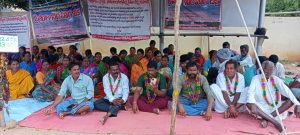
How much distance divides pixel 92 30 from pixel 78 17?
46 cm

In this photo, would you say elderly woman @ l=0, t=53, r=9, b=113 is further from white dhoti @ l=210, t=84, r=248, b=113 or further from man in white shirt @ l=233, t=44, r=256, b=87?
man in white shirt @ l=233, t=44, r=256, b=87

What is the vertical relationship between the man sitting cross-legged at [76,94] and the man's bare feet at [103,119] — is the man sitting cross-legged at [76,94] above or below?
above

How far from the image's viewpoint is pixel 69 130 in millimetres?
4633

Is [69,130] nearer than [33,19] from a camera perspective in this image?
Yes

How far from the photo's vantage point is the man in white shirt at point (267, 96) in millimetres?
4707

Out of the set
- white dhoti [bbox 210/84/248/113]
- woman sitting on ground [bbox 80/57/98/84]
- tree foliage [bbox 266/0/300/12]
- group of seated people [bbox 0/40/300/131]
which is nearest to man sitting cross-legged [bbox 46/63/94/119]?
group of seated people [bbox 0/40/300/131]

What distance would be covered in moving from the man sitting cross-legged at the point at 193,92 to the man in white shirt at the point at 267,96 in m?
0.64

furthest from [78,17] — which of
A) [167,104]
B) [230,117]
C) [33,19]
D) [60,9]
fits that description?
[230,117]

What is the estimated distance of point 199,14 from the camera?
7848mm

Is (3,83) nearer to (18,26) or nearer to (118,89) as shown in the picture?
(118,89)

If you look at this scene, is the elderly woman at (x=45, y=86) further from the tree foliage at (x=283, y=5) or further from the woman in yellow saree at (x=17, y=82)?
the tree foliage at (x=283, y=5)

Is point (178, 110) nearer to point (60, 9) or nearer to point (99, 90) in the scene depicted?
point (99, 90)

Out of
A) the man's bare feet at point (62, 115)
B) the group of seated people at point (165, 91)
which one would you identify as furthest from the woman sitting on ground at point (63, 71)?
the man's bare feet at point (62, 115)

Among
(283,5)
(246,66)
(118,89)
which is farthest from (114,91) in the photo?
(283,5)
